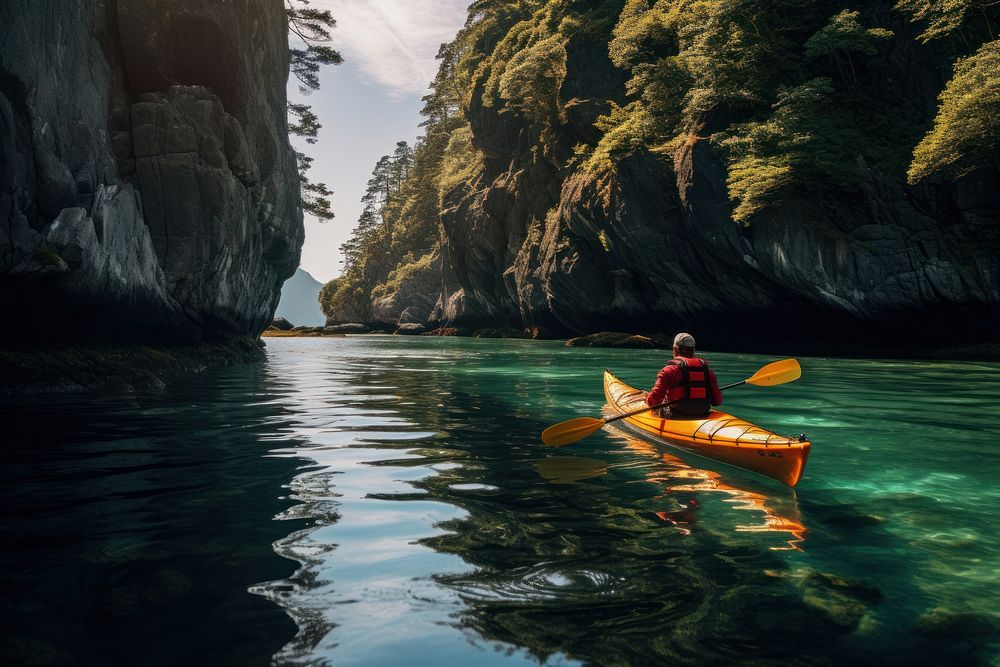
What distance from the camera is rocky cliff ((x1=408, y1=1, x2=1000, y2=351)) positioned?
71.3 feet

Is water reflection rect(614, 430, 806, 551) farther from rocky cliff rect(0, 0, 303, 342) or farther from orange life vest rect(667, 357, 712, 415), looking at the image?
rocky cliff rect(0, 0, 303, 342)

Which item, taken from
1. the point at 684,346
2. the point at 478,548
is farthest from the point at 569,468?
the point at 478,548

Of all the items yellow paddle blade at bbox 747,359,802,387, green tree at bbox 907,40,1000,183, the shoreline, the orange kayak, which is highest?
green tree at bbox 907,40,1000,183

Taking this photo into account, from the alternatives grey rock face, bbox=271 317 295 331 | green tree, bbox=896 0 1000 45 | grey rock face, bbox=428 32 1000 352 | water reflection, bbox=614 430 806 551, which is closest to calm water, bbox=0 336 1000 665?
water reflection, bbox=614 430 806 551

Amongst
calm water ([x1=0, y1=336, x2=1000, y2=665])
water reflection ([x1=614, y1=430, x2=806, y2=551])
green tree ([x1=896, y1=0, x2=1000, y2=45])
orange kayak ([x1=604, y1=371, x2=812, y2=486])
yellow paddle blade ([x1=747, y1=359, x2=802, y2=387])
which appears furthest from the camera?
green tree ([x1=896, y1=0, x2=1000, y2=45])

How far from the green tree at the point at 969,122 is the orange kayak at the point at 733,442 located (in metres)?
16.7

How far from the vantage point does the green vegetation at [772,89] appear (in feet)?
65.2

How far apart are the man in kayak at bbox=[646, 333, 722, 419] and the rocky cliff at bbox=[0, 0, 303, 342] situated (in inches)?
372

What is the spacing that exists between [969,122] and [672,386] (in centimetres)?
1696

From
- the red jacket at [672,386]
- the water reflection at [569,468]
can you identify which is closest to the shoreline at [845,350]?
the red jacket at [672,386]

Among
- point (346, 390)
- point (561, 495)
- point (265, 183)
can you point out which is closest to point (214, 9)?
point (265, 183)

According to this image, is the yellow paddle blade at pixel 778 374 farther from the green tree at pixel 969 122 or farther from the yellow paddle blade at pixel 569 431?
the green tree at pixel 969 122

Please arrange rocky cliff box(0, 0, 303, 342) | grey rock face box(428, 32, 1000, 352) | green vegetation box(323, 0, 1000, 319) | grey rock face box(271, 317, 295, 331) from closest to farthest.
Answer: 1. rocky cliff box(0, 0, 303, 342)
2. green vegetation box(323, 0, 1000, 319)
3. grey rock face box(428, 32, 1000, 352)
4. grey rock face box(271, 317, 295, 331)

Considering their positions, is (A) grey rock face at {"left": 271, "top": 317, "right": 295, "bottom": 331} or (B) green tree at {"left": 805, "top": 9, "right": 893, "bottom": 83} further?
(A) grey rock face at {"left": 271, "top": 317, "right": 295, "bottom": 331}
